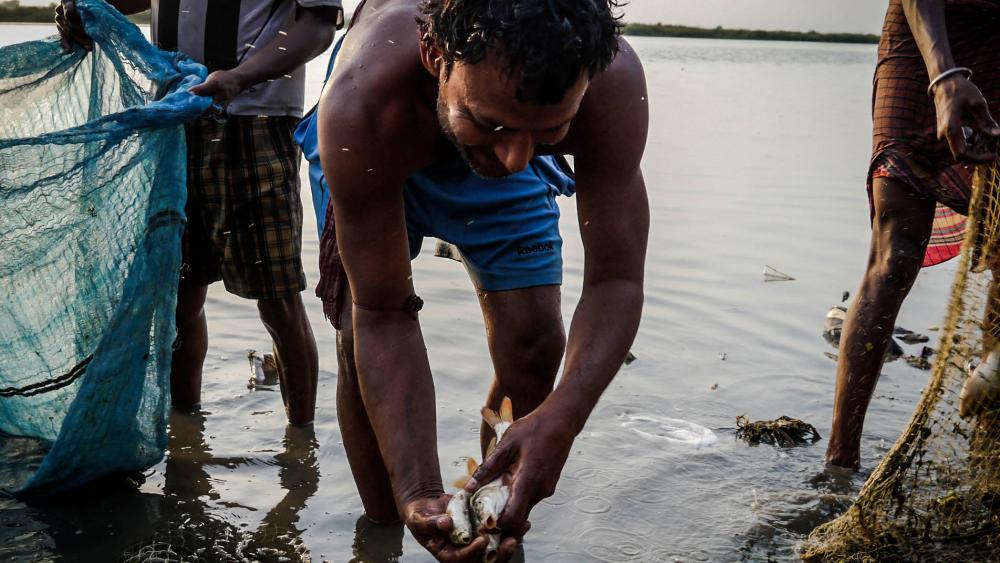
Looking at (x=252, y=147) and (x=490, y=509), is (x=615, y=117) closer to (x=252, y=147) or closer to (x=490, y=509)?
(x=490, y=509)

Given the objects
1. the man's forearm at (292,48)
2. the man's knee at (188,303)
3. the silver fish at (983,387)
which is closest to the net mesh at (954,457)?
the silver fish at (983,387)

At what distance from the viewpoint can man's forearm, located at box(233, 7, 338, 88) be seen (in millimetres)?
3105

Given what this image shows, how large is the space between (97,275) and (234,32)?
99 centimetres

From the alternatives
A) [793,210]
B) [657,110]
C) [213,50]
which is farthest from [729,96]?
[213,50]

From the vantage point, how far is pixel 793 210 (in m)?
7.24

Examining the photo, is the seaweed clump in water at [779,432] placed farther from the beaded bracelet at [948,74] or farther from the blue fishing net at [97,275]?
the blue fishing net at [97,275]

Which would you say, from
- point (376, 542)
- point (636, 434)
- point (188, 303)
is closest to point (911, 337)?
point (636, 434)

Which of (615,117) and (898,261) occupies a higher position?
(615,117)

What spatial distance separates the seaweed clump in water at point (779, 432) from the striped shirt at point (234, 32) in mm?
2004

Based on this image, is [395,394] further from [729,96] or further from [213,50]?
[729,96]

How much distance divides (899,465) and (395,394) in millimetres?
1300

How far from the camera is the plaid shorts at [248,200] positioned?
325cm

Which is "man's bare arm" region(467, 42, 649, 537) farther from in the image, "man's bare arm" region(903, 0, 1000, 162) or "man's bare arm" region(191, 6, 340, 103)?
"man's bare arm" region(191, 6, 340, 103)

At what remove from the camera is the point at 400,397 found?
2252 millimetres
